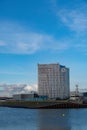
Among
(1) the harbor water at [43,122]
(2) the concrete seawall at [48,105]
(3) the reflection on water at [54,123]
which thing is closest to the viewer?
(3) the reflection on water at [54,123]

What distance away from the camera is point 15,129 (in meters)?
62.5

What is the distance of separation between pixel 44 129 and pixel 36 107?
127 metres

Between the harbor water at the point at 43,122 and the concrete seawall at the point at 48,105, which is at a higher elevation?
the concrete seawall at the point at 48,105

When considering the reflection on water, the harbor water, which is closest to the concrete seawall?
the harbor water

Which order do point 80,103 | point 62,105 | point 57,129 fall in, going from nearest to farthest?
point 57,129
point 62,105
point 80,103

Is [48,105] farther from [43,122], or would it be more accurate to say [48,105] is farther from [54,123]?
[54,123]

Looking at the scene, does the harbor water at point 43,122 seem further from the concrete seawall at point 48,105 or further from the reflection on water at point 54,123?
the concrete seawall at point 48,105

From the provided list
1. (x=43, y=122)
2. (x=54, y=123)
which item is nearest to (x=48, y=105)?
(x=43, y=122)

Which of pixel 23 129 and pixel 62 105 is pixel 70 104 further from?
pixel 23 129

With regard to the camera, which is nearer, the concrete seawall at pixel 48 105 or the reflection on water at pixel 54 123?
the reflection on water at pixel 54 123

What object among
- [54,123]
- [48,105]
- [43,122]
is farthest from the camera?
[48,105]

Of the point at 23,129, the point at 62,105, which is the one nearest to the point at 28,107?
the point at 62,105

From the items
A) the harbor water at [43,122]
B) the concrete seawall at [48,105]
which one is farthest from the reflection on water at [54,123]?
the concrete seawall at [48,105]

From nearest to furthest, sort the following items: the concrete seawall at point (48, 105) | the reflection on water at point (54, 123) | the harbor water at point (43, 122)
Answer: the reflection on water at point (54, 123)
the harbor water at point (43, 122)
the concrete seawall at point (48, 105)
